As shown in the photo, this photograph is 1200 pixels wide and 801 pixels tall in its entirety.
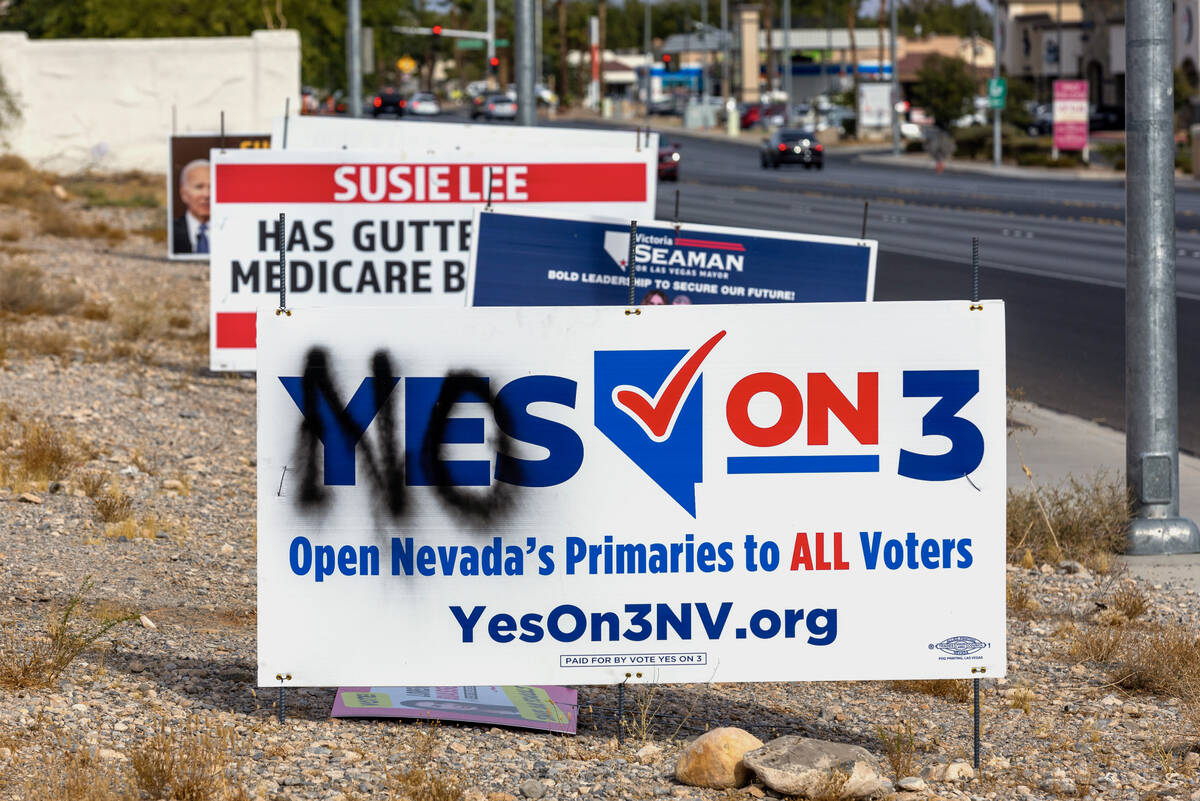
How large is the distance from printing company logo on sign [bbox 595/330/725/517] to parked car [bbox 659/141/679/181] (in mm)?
46861

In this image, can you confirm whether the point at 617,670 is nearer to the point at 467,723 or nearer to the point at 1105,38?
the point at 467,723

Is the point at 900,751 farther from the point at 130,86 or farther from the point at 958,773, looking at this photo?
→ the point at 130,86

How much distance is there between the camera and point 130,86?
4500 centimetres

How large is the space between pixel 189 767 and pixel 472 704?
3.86 feet

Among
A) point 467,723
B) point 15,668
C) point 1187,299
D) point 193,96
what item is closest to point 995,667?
point 467,723

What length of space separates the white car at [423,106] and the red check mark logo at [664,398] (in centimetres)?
9161

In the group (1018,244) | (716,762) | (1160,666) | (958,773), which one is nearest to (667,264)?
(1160,666)

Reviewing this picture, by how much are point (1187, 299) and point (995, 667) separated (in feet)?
57.1

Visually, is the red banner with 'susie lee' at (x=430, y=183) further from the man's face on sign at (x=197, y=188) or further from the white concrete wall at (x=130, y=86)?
the white concrete wall at (x=130, y=86)

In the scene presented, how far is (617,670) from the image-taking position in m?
5.41

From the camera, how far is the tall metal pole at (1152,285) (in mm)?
8828

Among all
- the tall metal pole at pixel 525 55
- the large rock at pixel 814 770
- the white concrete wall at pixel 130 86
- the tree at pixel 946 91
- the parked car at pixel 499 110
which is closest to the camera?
the large rock at pixel 814 770

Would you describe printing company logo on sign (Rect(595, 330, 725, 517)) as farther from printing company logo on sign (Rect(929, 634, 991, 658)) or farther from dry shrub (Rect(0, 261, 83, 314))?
dry shrub (Rect(0, 261, 83, 314))

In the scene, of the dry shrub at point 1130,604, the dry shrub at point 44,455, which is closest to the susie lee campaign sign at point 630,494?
the dry shrub at point 1130,604
